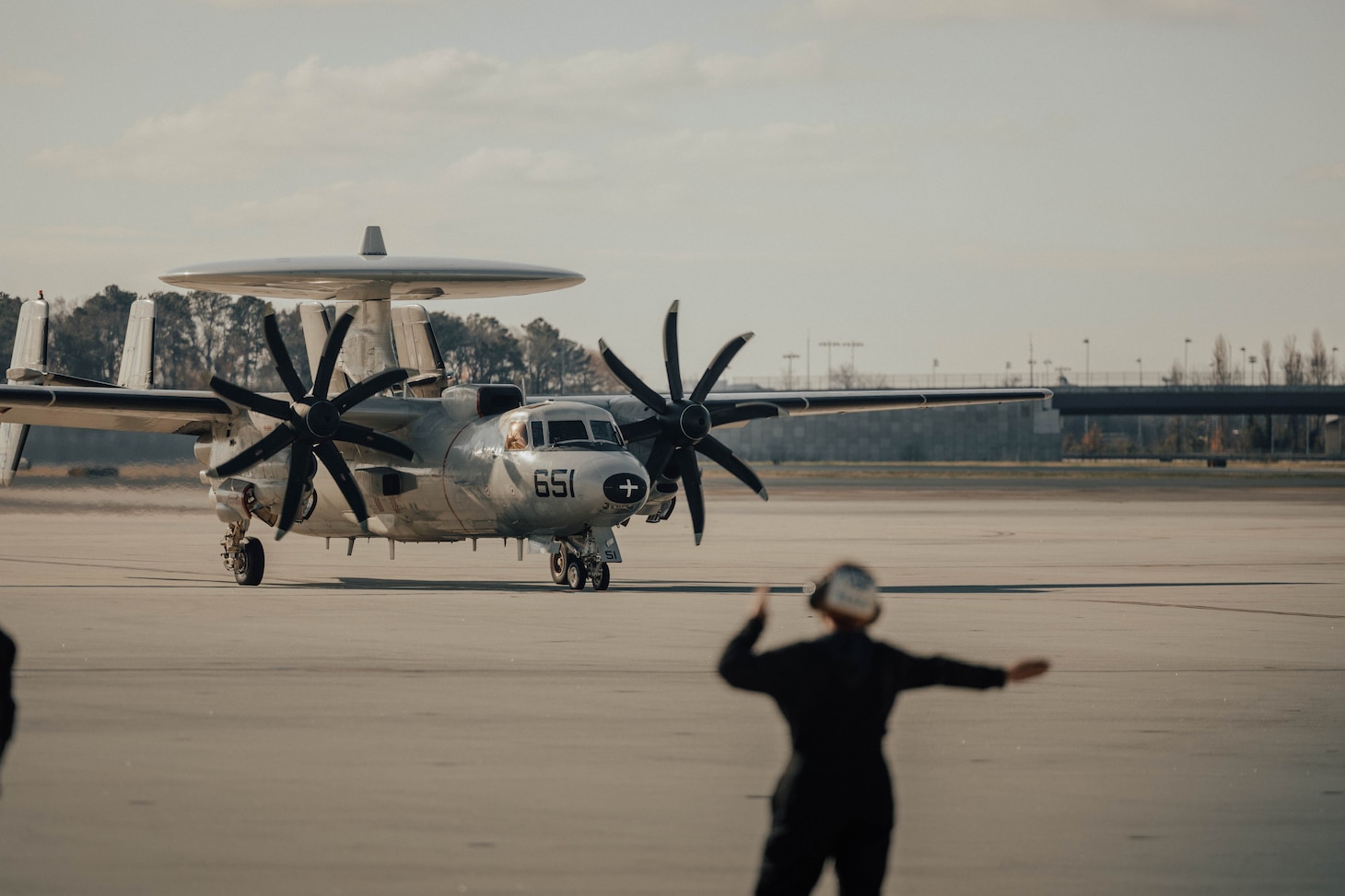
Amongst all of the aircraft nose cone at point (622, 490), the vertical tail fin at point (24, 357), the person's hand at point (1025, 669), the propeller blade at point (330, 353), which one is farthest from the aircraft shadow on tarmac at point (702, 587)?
the person's hand at point (1025, 669)

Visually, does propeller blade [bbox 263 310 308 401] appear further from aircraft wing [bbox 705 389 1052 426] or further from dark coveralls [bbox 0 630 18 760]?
dark coveralls [bbox 0 630 18 760]

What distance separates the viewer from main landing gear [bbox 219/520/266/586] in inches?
1130

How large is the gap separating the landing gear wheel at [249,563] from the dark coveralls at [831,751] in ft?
77.1

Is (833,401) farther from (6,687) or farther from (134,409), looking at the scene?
(6,687)

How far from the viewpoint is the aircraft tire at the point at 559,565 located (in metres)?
26.6

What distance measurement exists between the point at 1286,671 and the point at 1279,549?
73.1ft

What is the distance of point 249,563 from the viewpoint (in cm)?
2873

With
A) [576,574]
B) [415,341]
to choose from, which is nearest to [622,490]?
[576,574]

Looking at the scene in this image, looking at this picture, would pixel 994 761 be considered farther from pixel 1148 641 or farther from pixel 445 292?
pixel 445 292

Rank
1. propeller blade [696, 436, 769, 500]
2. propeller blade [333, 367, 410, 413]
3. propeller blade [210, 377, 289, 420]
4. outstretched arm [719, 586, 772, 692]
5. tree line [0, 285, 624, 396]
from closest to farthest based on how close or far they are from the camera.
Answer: outstretched arm [719, 586, 772, 692] < propeller blade [210, 377, 289, 420] < propeller blade [333, 367, 410, 413] < propeller blade [696, 436, 769, 500] < tree line [0, 285, 624, 396]

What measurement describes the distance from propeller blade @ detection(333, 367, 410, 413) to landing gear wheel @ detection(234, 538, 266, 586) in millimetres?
3172

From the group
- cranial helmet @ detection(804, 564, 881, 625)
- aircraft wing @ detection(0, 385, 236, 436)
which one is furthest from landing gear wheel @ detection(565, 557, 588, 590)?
cranial helmet @ detection(804, 564, 881, 625)

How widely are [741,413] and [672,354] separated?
1762 millimetres

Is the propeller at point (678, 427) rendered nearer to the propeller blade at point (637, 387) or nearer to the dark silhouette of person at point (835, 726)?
the propeller blade at point (637, 387)
